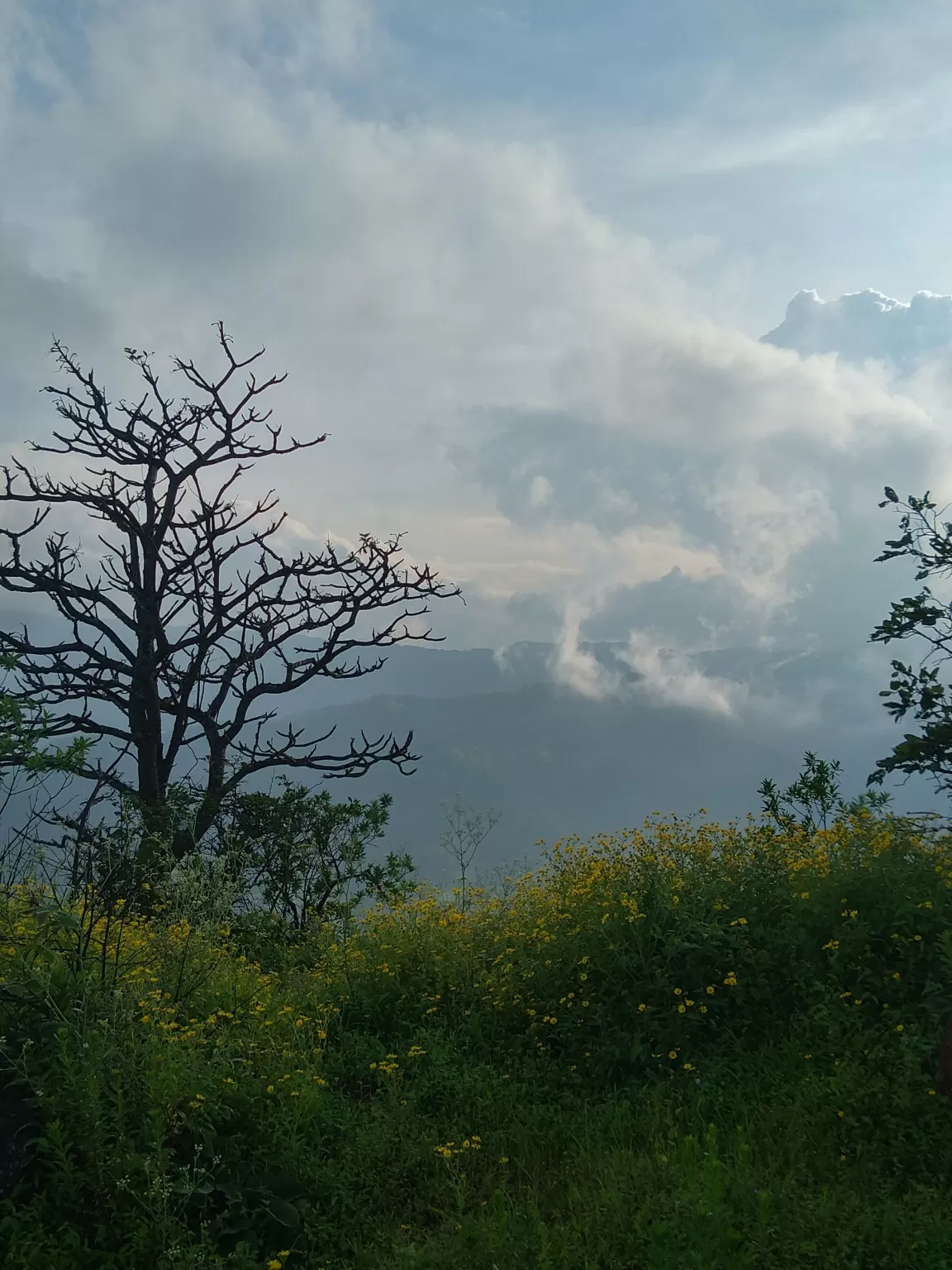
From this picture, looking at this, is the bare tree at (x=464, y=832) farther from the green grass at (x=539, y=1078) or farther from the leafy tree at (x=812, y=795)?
the leafy tree at (x=812, y=795)

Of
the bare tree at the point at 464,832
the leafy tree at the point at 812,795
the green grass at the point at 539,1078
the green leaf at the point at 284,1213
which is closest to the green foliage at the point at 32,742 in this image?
the green grass at the point at 539,1078

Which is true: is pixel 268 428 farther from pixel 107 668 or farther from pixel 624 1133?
pixel 624 1133

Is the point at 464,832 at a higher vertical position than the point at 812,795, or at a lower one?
lower

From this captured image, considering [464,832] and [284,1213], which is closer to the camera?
[284,1213]

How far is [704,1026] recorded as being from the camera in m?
6.33

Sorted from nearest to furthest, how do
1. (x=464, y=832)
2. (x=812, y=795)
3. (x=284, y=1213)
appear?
(x=284, y=1213) → (x=464, y=832) → (x=812, y=795)

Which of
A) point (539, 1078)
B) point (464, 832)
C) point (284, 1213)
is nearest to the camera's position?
point (284, 1213)

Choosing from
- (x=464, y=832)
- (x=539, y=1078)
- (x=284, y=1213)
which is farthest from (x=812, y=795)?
(x=284, y=1213)

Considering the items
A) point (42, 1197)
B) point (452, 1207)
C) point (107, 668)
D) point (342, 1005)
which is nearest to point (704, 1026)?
point (452, 1207)

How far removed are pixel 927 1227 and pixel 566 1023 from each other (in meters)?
2.80

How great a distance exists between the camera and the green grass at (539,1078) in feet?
14.1

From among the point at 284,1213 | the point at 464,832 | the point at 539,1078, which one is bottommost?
the point at 284,1213

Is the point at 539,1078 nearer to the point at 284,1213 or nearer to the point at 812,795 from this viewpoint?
the point at 284,1213

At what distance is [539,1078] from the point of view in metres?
6.23
